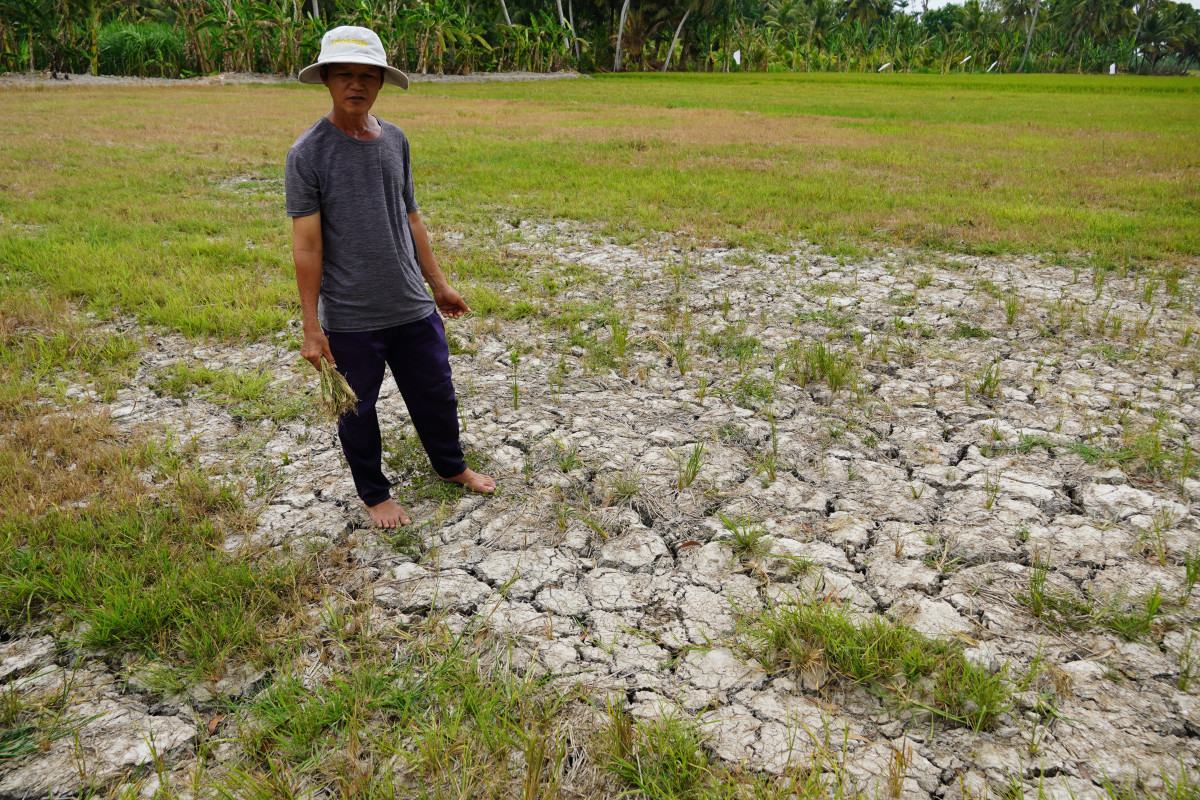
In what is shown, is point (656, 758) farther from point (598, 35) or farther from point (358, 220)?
point (598, 35)

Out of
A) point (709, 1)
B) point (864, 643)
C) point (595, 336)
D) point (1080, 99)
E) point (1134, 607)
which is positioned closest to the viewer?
point (864, 643)

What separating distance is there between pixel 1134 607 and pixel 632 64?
5557cm

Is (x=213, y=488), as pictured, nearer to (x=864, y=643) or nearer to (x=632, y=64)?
(x=864, y=643)

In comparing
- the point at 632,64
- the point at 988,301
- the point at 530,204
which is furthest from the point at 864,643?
the point at 632,64

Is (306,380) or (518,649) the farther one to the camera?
(306,380)

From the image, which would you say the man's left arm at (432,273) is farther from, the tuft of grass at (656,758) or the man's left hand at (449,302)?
the tuft of grass at (656,758)

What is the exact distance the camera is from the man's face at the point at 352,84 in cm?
→ 248

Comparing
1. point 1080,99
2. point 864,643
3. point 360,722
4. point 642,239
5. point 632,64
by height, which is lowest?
point 360,722

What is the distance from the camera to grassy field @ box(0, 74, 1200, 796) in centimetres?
214

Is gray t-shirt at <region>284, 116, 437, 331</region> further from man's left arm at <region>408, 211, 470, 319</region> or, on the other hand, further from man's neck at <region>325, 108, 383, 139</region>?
man's left arm at <region>408, 211, 470, 319</region>

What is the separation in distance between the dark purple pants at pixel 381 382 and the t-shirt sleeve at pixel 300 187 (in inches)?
19.3

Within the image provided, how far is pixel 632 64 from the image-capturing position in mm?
52000

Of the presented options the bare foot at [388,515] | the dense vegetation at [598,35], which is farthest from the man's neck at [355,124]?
the dense vegetation at [598,35]

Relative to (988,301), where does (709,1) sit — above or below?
above
